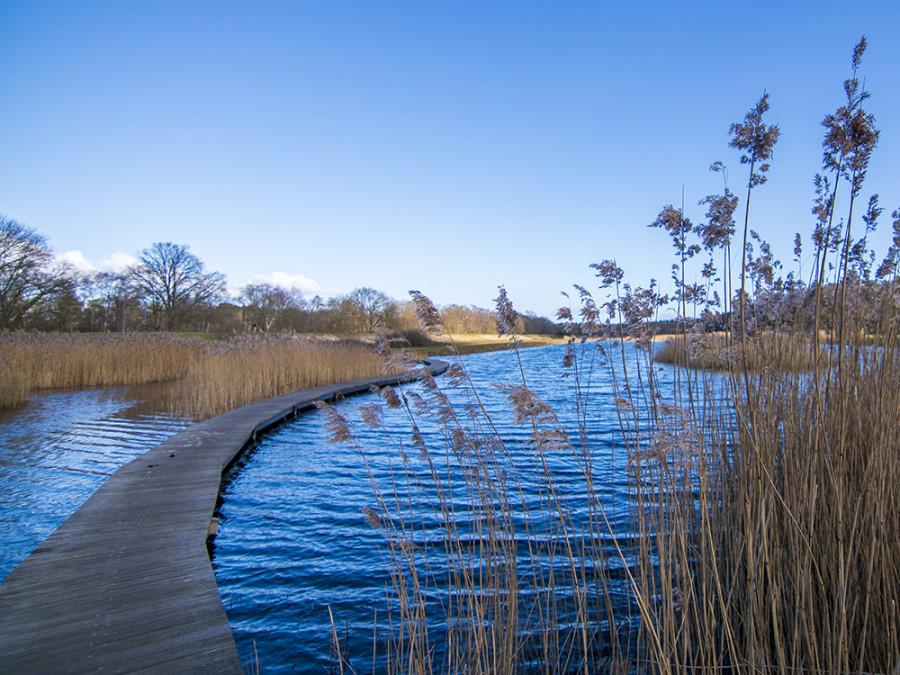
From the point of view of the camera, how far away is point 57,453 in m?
7.11

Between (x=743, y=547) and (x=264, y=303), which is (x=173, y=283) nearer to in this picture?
(x=264, y=303)

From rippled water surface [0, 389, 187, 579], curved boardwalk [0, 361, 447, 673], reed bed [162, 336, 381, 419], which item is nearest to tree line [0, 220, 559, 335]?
reed bed [162, 336, 381, 419]

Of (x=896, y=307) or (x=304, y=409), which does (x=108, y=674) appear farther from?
(x=304, y=409)

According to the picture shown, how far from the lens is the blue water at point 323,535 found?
10.2ft

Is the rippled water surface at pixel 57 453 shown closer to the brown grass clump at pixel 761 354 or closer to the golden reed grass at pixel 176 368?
the golden reed grass at pixel 176 368

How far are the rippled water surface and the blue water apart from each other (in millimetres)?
1526

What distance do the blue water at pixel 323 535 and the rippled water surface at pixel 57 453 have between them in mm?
1526

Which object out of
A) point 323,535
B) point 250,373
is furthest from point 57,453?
point 250,373

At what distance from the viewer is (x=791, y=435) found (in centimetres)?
231

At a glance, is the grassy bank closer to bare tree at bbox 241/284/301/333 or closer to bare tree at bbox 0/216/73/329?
bare tree at bbox 0/216/73/329

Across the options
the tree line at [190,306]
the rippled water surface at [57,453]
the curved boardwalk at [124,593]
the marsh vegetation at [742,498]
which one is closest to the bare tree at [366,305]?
the tree line at [190,306]

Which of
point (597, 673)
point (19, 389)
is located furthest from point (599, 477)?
point (19, 389)

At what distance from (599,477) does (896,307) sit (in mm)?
3154

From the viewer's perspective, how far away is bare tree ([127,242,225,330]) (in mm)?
36688
